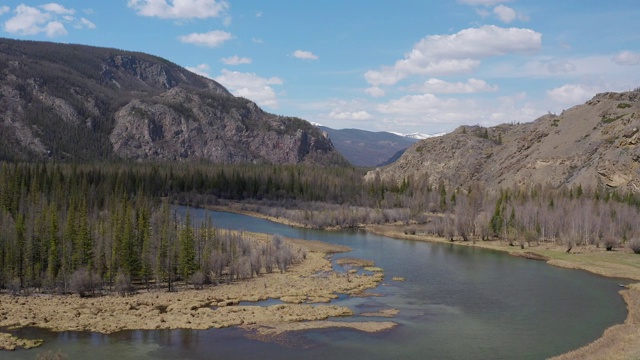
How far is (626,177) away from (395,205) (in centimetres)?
6594

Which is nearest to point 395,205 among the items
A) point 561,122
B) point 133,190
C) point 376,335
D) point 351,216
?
point 351,216

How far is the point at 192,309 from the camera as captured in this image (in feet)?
205

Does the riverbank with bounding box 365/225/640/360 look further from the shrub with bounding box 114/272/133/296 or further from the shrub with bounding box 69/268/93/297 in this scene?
the shrub with bounding box 69/268/93/297

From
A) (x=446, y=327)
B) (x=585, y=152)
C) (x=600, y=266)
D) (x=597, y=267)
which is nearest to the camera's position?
(x=446, y=327)

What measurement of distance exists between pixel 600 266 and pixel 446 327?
4684 cm

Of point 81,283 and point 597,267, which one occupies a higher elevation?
point 597,267

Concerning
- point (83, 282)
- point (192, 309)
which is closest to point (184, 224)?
point (83, 282)

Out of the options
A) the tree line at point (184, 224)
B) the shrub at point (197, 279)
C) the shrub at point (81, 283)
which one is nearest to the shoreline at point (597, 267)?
the tree line at point (184, 224)

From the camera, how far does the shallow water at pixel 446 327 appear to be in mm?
49844

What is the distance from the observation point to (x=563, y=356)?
48562 mm

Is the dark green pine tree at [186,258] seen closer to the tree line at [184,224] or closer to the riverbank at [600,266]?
the tree line at [184,224]

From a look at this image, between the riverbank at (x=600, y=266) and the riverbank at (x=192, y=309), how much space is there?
19389 millimetres

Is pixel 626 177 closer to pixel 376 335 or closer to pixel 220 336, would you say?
pixel 376 335

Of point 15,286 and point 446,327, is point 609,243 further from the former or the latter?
point 15,286
